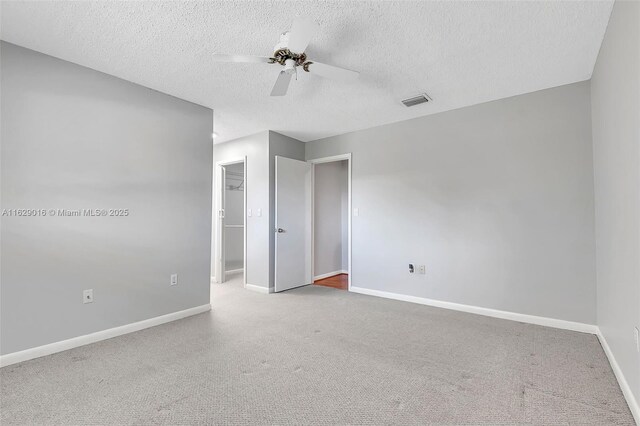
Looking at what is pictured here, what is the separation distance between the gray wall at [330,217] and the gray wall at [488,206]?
1.18 m

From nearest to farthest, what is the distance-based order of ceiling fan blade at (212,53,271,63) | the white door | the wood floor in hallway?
ceiling fan blade at (212,53,271,63) < the white door < the wood floor in hallway

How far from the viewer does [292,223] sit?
183 inches

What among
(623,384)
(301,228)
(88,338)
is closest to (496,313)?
(623,384)

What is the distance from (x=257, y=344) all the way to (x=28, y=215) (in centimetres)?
206

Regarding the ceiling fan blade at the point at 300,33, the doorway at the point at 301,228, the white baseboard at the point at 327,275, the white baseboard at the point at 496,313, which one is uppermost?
the ceiling fan blade at the point at 300,33

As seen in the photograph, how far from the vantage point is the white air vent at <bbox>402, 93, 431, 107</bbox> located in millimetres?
3178

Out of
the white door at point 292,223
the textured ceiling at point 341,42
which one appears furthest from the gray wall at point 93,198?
the white door at point 292,223

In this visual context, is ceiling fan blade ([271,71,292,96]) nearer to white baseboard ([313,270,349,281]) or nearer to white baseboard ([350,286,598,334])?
white baseboard ([350,286,598,334])

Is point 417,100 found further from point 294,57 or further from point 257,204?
point 257,204

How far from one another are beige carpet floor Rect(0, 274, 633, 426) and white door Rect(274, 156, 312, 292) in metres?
1.48

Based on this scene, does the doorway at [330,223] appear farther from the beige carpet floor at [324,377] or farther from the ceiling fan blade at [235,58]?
the ceiling fan blade at [235,58]

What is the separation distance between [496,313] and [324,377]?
7.43 feet

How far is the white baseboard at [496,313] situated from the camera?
2791 mm

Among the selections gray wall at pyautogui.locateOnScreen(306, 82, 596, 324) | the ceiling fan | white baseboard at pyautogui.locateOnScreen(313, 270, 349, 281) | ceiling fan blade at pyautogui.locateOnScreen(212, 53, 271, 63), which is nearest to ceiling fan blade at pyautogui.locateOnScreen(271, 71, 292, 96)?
the ceiling fan
